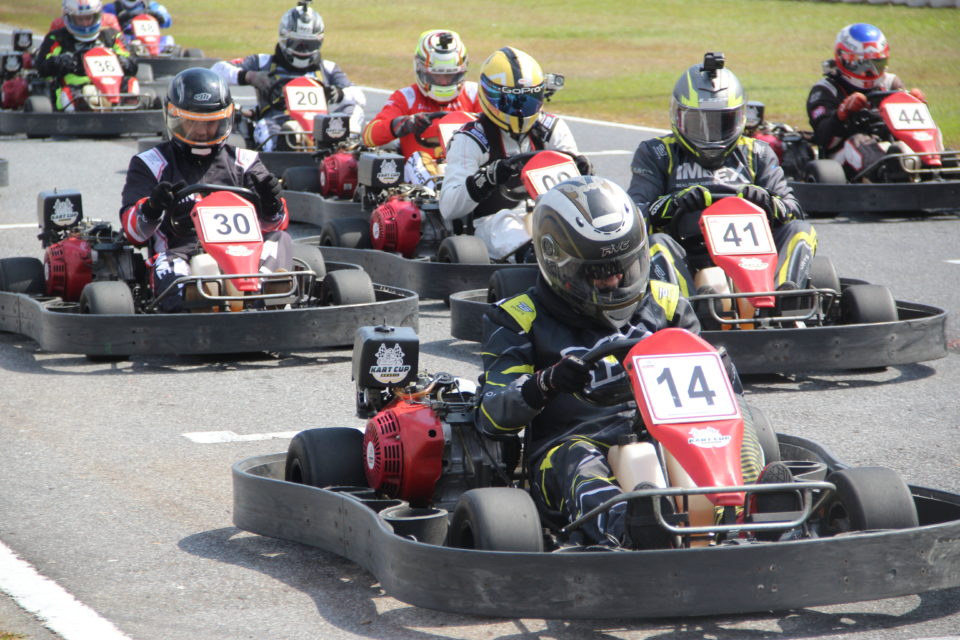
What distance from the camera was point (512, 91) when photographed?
837 centimetres

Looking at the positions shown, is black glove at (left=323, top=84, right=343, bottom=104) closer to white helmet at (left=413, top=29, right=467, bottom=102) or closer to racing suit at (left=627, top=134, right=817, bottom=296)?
white helmet at (left=413, top=29, right=467, bottom=102)

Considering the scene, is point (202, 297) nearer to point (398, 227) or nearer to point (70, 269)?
point (70, 269)

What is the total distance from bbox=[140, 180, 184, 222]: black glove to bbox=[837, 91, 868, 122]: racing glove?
5877 millimetres

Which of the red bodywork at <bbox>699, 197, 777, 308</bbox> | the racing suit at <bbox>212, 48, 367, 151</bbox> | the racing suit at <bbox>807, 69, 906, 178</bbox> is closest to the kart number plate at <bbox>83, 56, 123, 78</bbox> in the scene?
the racing suit at <bbox>212, 48, 367, 151</bbox>

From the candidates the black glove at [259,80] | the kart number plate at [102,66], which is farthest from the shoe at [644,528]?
the kart number plate at [102,66]

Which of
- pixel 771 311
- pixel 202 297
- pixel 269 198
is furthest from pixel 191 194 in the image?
pixel 771 311

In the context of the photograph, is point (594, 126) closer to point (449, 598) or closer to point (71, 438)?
point (71, 438)

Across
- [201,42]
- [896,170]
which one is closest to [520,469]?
[896,170]

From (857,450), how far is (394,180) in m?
4.79

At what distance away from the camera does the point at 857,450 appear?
18.4 ft

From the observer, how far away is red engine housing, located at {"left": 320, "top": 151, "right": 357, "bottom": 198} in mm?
11047

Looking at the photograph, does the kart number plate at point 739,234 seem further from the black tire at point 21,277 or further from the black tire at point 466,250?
the black tire at point 21,277

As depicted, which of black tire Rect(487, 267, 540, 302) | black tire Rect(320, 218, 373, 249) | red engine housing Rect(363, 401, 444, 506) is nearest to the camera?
red engine housing Rect(363, 401, 444, 506)

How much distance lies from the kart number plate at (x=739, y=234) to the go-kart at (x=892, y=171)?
4531mm
